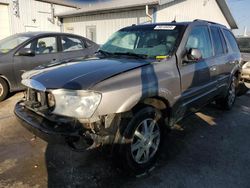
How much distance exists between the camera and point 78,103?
2650mm

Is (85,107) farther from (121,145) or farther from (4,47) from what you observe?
(4,47)

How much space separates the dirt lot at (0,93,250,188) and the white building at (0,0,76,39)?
1245cm

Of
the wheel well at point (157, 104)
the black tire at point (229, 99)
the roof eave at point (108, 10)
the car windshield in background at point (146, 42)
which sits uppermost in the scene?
the roof eave at point (108, 10)

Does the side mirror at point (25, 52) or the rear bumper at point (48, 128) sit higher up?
the side mirror at point (25, 52)

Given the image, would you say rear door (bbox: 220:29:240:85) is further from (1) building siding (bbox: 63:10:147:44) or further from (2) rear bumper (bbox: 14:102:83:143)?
→ (1) building siding (bbox: 63:10:147:44)

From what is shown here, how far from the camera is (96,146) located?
2.63m

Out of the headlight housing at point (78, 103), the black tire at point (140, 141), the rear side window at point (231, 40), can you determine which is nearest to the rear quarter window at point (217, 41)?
the rear side window at point (231, 40)

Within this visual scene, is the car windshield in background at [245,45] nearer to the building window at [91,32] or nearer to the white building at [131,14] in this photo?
the white building at [131,14]

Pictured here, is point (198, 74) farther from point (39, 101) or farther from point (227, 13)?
point (227, 13)

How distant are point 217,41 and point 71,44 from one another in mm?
4128

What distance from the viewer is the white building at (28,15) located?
15070 mm

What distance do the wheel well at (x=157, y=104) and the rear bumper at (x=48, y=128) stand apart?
2.57 feet

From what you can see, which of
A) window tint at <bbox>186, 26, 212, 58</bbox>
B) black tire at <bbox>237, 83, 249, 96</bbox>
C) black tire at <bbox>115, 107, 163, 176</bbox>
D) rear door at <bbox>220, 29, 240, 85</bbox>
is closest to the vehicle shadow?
black tire at <bbox>115, 107, 163, 176</bbox>

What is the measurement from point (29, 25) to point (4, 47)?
35.4 ft
